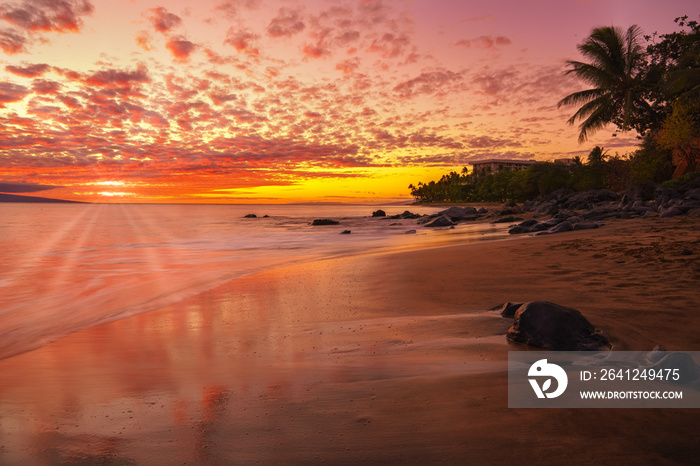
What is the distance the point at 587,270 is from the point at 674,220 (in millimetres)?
10896

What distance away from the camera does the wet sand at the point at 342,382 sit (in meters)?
2.40

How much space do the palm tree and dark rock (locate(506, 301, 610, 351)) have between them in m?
27.0

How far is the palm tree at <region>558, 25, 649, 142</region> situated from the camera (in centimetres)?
2565

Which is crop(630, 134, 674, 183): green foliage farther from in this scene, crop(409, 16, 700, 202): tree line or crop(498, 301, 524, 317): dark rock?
crop(498, 301, 524, 317): dark rock

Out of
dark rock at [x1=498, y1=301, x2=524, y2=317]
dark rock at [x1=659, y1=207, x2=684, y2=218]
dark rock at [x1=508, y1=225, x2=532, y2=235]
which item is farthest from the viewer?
dark rock at [x1=508, y1=225, x2=532, y2=235]

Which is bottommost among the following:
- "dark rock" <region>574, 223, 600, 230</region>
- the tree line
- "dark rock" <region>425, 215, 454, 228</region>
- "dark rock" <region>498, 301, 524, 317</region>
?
"dark rock" <region>425, 215, 454, 228</region>

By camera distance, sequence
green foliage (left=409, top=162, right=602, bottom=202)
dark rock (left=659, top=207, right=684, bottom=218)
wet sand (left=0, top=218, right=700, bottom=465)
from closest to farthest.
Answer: wet sand (left=0, top=218, right=700, bottom=465)
dark rock (left=659, top=207, right=684, bottom=218)
green foliage (left=409, top=162, right=602, bottom=202)

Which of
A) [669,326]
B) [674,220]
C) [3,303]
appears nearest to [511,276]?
[669,326]

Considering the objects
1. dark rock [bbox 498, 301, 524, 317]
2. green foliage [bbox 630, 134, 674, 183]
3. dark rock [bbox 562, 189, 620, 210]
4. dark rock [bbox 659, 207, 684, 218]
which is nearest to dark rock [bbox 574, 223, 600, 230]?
dark rock [bbox 659, 207, 684, 218]

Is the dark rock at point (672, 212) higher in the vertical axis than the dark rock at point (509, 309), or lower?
higher

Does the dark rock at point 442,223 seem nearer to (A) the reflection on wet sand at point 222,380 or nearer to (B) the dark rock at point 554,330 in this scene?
(A) the reflection on wet sand at point 222,380

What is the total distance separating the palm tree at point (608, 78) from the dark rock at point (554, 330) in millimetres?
27041

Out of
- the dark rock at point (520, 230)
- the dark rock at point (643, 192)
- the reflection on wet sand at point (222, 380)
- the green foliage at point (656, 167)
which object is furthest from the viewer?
the green foliage at point (656, 167)

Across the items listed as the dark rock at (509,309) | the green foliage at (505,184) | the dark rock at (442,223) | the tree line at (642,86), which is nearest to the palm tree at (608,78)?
the tree line at (642,86)
